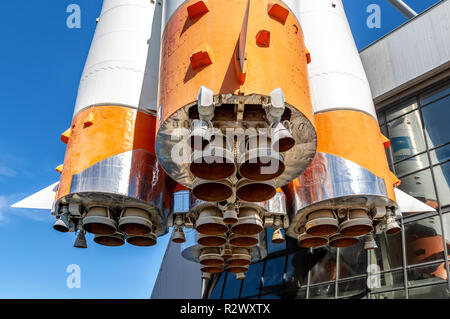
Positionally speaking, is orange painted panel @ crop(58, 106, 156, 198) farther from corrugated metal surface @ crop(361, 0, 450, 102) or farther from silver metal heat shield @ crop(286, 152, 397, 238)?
corrugated metal surface @ crop(361, 0, 450, 102)

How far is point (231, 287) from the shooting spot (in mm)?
17422

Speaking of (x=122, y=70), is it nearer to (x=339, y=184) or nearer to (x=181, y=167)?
(x=181, y=167)

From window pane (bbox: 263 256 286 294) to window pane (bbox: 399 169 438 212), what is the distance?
203 inches

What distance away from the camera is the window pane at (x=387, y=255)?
12.4m

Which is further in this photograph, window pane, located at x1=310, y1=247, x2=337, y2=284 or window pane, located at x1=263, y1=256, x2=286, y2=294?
window pane, located at x1=263, y1=256, x2=286, y2=294

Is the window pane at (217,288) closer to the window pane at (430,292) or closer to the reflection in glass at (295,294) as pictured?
the reflection in glass at (295,294)

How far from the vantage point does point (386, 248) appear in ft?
42.0

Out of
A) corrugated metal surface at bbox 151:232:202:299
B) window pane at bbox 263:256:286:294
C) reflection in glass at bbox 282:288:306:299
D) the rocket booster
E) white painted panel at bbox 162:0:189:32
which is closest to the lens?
white painted panel at bbox 162:0:189:32

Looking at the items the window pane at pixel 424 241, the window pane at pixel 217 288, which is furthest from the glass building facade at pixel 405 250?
the window pane at pixel 217 288

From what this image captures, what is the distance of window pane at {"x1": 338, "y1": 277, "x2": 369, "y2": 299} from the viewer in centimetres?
1258

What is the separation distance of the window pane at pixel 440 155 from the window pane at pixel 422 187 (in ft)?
1.27

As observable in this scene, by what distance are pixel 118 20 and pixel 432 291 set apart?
34.8 feet

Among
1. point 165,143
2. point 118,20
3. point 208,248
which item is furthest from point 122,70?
point 208,248

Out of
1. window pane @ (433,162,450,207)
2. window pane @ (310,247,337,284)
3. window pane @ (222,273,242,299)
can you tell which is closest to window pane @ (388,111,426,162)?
window pane @ (433,162,450,207)
